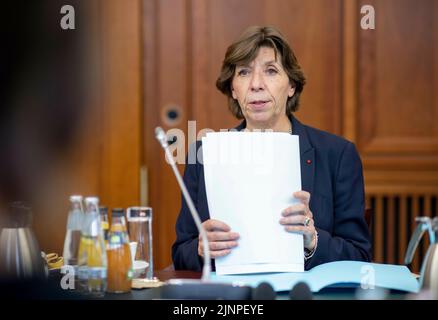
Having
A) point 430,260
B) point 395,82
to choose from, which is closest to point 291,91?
point 430,260

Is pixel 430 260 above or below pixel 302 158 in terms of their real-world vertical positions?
below

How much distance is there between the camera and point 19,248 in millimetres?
1068

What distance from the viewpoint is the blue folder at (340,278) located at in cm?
101

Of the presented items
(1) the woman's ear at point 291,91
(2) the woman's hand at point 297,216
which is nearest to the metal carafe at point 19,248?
(2) the woman's hand at point 297,216

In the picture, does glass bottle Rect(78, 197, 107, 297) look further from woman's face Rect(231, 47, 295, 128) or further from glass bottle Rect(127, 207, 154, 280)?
woman's face Rect(231, 47, 295, 128)

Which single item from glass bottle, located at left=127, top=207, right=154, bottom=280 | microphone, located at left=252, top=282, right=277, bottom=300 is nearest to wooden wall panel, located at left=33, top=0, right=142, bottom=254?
glass bottle, located at left=127, top=207, right=154, bottom=280

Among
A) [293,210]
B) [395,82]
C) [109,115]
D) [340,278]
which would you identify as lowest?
[340,278]

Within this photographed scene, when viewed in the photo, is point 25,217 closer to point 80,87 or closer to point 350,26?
point 80,87

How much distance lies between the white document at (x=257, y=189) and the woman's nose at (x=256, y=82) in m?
0.38

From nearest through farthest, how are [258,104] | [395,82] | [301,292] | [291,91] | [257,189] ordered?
[301,292], [257,189], [258,104], [291,91], [395,82]

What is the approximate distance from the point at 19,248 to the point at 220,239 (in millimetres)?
339

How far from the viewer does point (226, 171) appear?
1.06 m

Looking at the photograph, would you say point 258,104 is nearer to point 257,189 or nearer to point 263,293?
point 257,189
